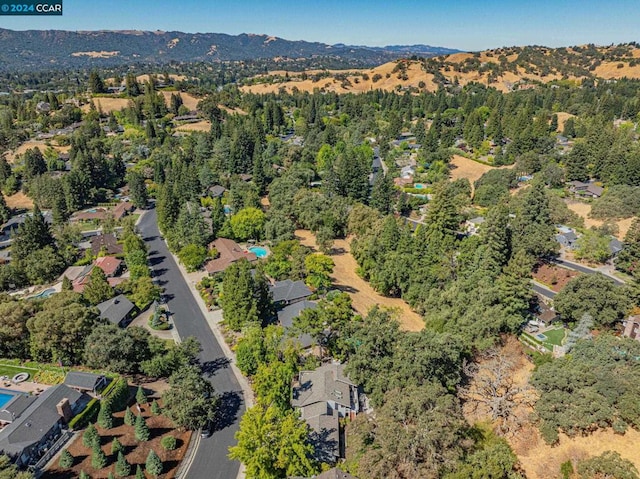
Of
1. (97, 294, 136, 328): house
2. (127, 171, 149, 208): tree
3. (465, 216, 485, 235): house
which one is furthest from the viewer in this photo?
(127, 171, 149, 208): tree

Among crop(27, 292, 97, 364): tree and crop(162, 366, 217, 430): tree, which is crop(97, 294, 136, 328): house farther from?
crop(162, 366, 217, 430): tree

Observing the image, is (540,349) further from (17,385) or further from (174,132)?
(174,132)

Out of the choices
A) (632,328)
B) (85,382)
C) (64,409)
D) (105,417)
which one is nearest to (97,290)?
(85,382)

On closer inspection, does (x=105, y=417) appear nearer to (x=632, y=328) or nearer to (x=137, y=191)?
(x=632, y=328)

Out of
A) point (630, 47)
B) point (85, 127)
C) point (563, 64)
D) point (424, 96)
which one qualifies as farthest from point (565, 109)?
point (85, 127)

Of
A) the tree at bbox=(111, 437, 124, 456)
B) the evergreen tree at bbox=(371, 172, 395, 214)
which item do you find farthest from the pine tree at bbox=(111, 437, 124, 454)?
the evergreen tree at bbox=(371, 172, 395, 214)

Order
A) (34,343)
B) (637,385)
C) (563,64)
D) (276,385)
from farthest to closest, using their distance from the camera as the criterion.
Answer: (563,64)
(34,343)
(276,385)
(637,385)

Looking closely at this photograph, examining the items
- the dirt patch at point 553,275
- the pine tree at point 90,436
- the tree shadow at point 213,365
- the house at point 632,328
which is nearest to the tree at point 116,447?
the pine tree at point 90,436

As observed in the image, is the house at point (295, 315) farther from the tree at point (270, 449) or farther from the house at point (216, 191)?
the house at point (216, 191)
